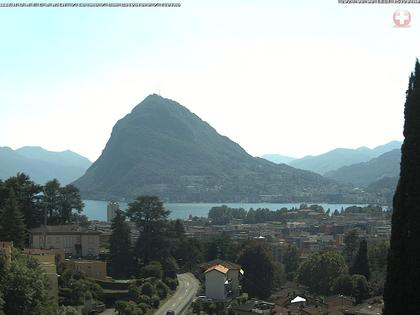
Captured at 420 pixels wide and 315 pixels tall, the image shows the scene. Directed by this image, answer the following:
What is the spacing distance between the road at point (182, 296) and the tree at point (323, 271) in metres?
5.94

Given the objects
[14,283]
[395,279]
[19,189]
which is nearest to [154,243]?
[19,189]

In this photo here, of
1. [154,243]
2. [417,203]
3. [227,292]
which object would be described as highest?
[417,203]

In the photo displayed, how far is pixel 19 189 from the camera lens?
29156mm

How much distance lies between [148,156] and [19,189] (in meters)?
135

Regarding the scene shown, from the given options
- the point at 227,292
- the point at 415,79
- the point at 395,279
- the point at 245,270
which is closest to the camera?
the point at 395,279

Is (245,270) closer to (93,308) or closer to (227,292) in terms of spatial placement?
(227,292)

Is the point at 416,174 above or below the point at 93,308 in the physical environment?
above

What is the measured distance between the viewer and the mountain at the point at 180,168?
518ft

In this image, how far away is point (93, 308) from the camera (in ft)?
71.6

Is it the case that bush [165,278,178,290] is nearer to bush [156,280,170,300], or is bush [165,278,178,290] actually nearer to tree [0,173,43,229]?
bush [156,280,170,300]

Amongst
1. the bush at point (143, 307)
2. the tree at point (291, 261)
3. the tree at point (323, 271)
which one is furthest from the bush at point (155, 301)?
the tree at point (291, 261)

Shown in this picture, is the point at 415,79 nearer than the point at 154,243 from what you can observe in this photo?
Yes

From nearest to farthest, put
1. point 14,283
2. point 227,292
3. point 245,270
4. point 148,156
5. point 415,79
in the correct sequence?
point 415,79 → point 14,283 → point 227,292 → point 245,270 → point 148,156

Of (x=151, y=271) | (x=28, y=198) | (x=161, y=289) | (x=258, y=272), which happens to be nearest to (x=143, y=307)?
(x=161, y=289)
